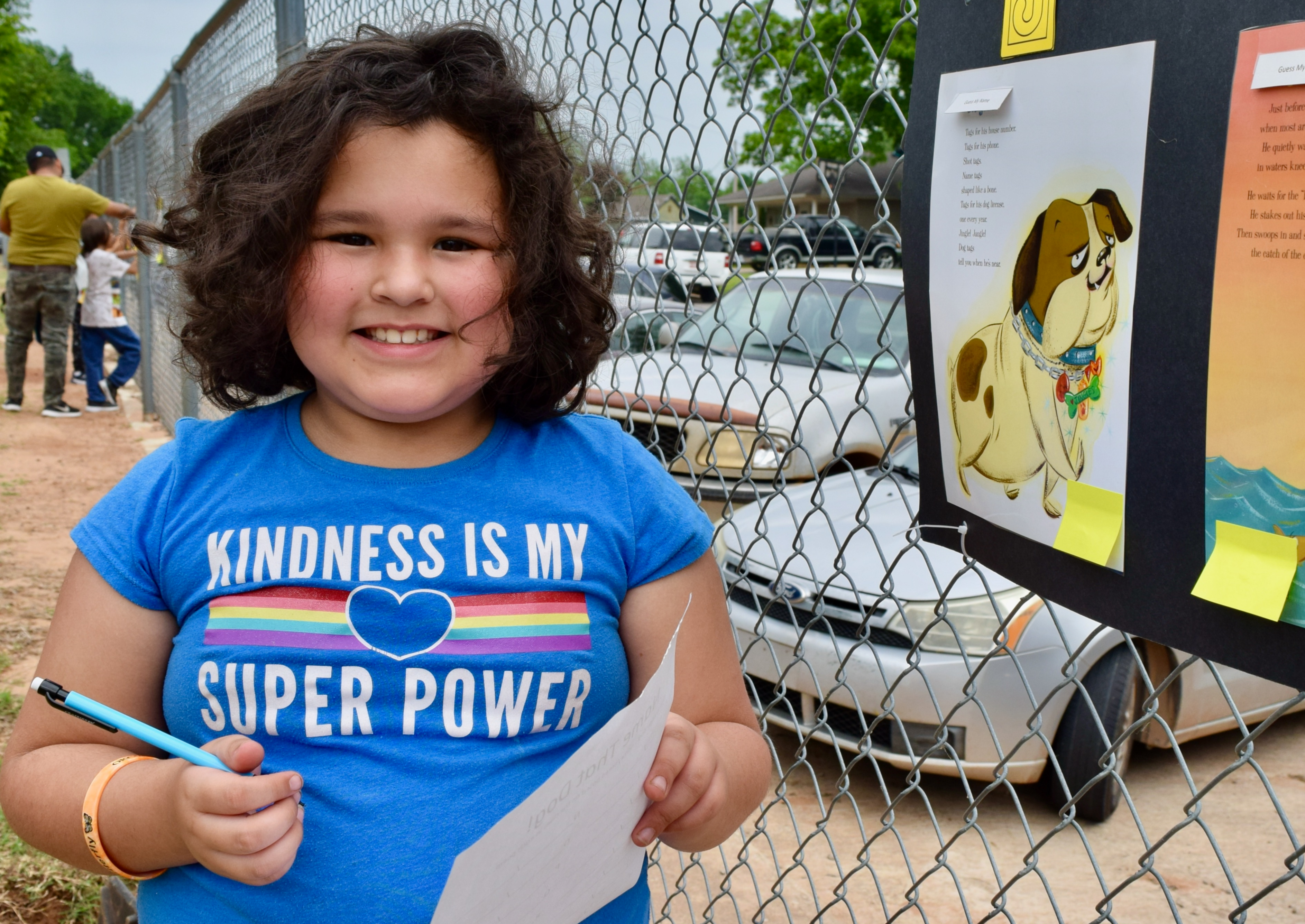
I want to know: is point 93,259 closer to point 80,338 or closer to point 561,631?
point 80,338

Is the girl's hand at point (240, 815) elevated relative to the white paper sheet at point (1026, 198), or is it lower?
lower

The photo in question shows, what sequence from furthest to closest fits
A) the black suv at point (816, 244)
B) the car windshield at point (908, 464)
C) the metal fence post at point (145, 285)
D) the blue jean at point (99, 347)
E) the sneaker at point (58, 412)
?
the blue jean at point (99, 347) < the sneaker at point (58, 412) < the metal fence post at point (145, 285) < the car windshield at point (908, 464) < the black suv at point (816, 244)

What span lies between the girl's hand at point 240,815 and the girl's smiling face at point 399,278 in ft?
1.37

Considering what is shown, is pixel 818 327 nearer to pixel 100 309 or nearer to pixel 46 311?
pixel 46 311

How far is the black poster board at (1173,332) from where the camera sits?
87 cm

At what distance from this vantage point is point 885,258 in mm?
2691

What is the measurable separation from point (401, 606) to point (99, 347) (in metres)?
10.3

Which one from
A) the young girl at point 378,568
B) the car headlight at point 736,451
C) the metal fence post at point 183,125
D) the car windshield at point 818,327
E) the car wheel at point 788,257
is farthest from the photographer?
the metal fence post at point 183,125

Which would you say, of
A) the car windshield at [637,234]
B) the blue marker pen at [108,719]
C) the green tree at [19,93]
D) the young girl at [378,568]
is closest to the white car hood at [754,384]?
the car windshield at [637,234]

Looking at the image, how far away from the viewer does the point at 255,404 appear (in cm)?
153

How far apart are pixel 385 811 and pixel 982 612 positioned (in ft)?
8.63

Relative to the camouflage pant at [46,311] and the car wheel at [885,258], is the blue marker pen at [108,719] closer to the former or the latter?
the car wheel at [885,258]

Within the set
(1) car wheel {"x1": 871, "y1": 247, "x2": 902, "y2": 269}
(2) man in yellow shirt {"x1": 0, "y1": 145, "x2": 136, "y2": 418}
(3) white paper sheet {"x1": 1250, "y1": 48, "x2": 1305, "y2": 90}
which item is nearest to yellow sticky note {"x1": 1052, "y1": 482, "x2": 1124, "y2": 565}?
(3) white paper sheet {"x1": 1250, "y1": 48, "x2": 1305, "y2": 90}

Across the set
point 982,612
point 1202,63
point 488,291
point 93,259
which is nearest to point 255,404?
point 488,291
